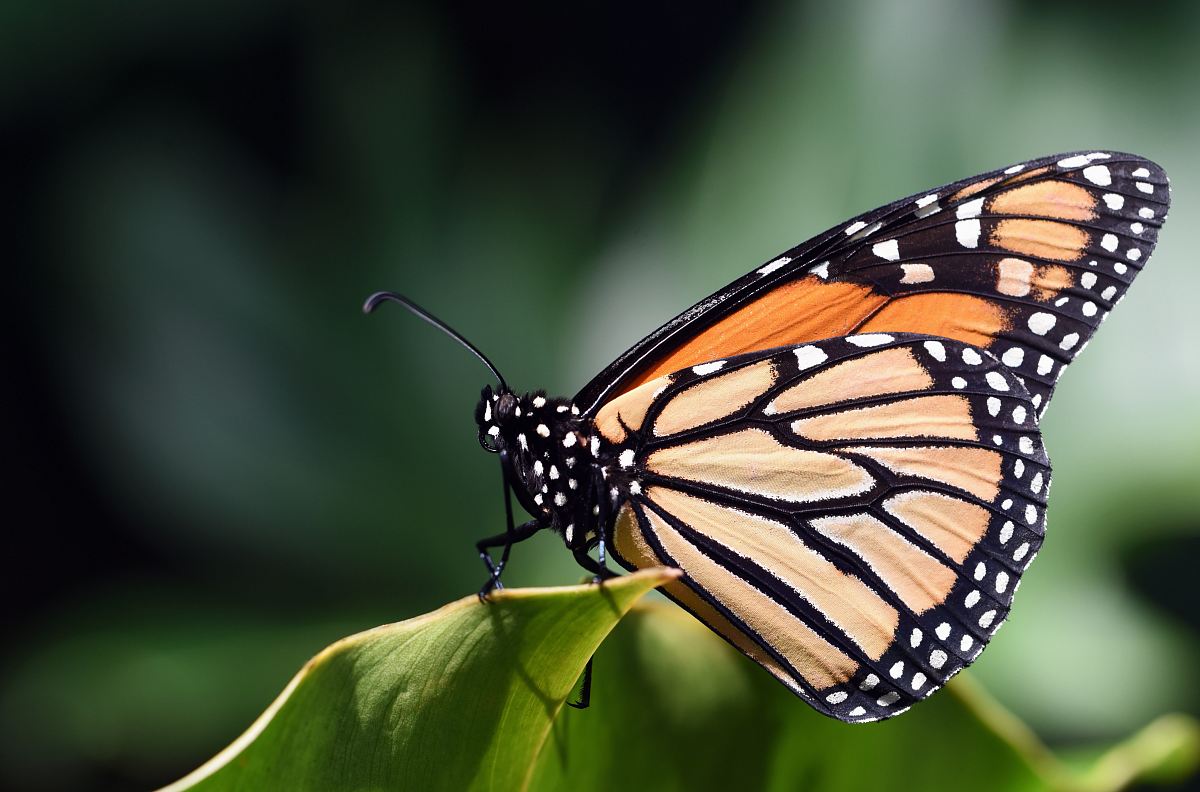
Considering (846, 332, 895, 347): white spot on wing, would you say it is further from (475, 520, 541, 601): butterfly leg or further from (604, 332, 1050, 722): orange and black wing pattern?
(475, 520, 541, 601): butterfly leg

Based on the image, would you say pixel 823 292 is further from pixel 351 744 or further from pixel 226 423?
pixel 226 423

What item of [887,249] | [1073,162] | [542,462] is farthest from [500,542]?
[1073,162]

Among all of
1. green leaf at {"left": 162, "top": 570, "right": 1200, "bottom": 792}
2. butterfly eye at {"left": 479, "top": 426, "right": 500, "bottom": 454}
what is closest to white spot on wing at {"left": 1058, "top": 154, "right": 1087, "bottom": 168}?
green leaf at {"left": 162, "top": 570, "right": 1200, "bottom": 792}

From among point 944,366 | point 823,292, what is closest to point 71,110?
point 823,292

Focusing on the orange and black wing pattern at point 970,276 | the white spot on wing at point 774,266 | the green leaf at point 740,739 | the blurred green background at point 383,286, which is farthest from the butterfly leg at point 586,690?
the blurred green background at point 383,286

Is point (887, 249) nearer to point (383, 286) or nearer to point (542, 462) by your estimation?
point (542, 462)

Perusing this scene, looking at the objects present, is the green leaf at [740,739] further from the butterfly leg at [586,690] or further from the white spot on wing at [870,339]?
the white spot on wing at [870,339]

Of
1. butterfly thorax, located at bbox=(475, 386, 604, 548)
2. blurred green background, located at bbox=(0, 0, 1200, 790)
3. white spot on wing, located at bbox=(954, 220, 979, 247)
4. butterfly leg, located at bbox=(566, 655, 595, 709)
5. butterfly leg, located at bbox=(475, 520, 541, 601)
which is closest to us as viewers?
butterfly leg, located at bbox=(566, 655, 595, 709)
